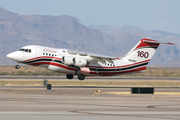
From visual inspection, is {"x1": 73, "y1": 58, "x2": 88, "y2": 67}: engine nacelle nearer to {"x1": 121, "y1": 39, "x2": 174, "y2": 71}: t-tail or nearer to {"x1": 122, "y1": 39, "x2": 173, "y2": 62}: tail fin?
{"x1": 121, "y1": 39, "x2": 174, "y2": 71}: t-tail

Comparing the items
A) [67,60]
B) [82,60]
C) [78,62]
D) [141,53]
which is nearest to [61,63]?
[67,60]

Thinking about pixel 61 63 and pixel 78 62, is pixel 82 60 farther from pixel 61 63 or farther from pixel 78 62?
pixel 61 63

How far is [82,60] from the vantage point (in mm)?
49125

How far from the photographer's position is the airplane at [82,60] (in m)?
Answer: 47.9

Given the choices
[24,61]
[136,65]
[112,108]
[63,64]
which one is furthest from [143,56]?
[112,108]

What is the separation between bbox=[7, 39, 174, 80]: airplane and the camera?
4791 centimetres

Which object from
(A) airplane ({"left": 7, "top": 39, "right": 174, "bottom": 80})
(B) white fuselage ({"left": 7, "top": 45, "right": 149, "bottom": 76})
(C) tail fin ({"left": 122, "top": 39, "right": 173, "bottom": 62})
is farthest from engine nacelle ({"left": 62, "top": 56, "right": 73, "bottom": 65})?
(C) tail fin ({"left": 122, "top": 39, "right": 173, "bottom": 62})

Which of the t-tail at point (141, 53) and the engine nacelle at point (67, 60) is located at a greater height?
the t-tail at point (141, 53)

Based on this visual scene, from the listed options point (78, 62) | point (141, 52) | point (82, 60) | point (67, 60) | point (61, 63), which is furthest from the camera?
point (141, 52)

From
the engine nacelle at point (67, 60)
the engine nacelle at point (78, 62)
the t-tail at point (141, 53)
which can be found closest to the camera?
the engine nacelle at point (67, 60)

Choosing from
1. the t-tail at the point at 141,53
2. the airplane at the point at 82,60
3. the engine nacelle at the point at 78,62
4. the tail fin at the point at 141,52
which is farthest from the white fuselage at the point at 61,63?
the engine nacelle at the point at 78,62

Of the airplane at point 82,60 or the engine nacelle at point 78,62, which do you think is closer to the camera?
the airplane at point 82,60

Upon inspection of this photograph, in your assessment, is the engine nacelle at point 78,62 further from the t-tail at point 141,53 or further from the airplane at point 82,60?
the t-tail at point 141,53

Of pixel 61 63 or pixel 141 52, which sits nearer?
pixel 61 63
